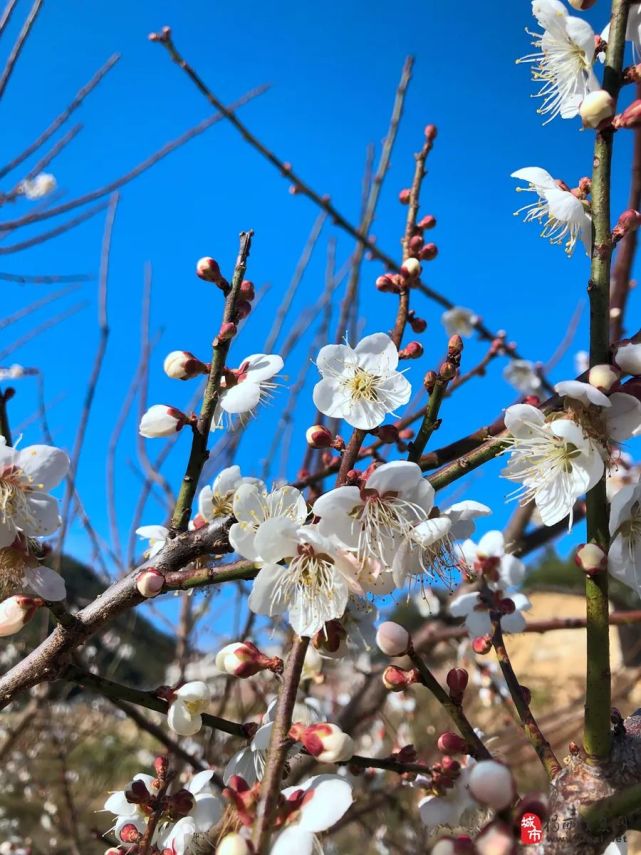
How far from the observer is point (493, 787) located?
57 cm

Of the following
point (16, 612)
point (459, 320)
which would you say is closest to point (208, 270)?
point (16, 612)

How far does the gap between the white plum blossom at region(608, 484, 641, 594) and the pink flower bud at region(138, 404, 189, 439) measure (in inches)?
24.3

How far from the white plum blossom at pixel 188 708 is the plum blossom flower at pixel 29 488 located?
0.31m

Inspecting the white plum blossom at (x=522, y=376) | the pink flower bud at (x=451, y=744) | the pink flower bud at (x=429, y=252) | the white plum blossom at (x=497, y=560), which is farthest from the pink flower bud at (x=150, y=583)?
the white plum blossom at (x=522, y=376)

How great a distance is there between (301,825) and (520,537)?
7.51 ft

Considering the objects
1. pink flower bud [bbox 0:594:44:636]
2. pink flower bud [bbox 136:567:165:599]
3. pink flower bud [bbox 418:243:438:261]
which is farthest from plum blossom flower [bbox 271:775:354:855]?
pink flower bud [bbox 418:243:438:261]

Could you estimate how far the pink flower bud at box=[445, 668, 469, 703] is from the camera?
0.98 metres

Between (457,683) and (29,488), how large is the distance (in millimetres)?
675

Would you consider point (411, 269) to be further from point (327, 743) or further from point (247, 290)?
point (327, 743)

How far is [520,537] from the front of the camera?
111 inches

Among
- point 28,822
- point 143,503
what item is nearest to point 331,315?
point 143,503

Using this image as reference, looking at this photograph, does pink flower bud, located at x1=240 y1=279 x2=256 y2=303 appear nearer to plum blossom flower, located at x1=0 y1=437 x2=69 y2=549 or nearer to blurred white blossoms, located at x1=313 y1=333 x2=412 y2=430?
blurred white blossoms, located at x1=313 y1=333 x2=412 y2=430

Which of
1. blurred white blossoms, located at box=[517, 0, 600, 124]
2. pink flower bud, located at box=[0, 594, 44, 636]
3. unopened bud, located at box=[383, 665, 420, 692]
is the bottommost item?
unopened bud, located at box=[383, 665, 420, 692]

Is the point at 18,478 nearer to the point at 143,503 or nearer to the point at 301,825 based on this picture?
the point at 301,825
